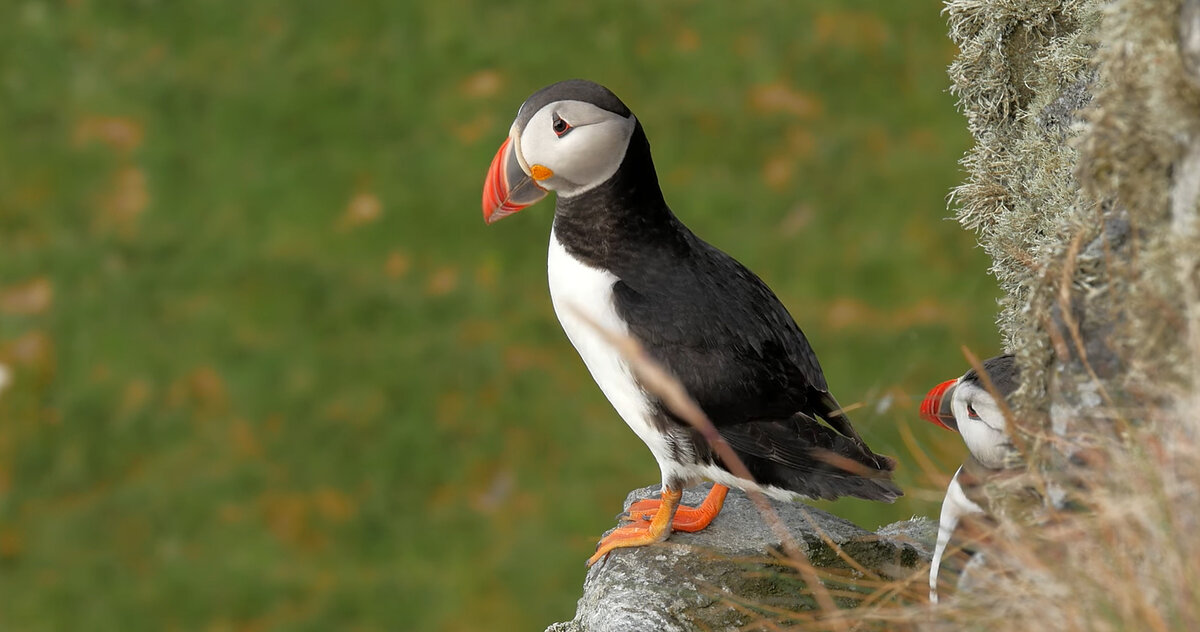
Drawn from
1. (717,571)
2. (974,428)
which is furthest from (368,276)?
(974,428)

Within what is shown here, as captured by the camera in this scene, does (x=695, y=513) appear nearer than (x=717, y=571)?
No

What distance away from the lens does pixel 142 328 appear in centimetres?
711

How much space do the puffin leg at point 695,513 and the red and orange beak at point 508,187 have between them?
1.04m

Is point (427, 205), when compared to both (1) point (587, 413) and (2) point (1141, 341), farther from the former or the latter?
(2) point (1141, 341)

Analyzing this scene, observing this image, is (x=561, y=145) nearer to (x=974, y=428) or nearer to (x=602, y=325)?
(x=602, y=325)

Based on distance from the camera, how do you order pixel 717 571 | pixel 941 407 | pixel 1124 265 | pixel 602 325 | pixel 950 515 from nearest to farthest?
pixel 1124 265 < pixel 950 515 < pixel 941 407 < pixel 602 325 < pixel 717 571

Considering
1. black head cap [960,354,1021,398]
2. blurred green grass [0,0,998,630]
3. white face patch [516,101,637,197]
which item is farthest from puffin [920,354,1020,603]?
blurred green grass [0,0,998,630]

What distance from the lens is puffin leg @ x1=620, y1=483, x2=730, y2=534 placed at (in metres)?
3.73

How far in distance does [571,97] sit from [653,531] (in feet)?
4.15

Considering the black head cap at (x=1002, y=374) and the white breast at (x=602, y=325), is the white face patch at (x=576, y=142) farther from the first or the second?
the black head cap at (x=1002, y=374)

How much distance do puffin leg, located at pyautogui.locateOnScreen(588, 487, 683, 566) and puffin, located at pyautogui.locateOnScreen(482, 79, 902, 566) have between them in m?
0.12

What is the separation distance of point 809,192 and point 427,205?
224 centimetres

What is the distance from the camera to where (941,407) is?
3094 millimetres

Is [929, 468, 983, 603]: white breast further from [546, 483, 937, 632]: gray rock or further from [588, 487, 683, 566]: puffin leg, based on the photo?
[588, 487, 683, 566]: puffin leg
